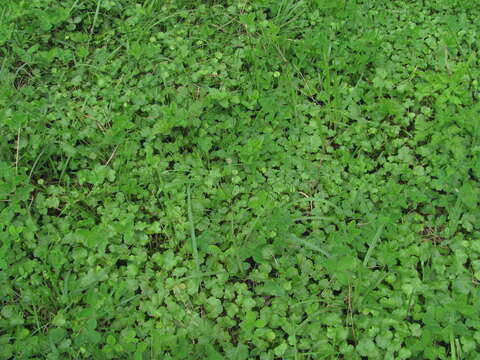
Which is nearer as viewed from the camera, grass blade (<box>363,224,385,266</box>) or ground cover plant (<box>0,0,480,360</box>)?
ground cover plant (<box>0,0,480,360</box>)

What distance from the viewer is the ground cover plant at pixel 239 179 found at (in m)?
2.45

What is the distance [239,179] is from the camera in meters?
2.96

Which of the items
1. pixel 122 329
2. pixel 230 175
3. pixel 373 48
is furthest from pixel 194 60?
pixel 122 329

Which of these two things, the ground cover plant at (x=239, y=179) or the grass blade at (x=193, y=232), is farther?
the grass blade at (x=193, y=232)

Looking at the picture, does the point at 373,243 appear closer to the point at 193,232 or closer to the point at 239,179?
the point at 239,179

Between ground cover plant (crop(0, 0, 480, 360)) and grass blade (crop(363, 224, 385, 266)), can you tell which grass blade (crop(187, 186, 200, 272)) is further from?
grass blade (crop(363, 224, 385, 266))

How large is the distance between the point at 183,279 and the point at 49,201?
1.02 m

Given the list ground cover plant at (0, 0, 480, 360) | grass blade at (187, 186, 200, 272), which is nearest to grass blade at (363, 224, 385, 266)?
ground cover plant at (0, 0, 480, 360)

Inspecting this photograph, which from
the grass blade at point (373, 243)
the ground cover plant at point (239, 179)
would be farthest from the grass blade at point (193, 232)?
the grass blade at point (373, 243)

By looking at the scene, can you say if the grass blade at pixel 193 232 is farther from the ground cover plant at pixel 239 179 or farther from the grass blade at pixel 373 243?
the grass blade at pixel 373 243

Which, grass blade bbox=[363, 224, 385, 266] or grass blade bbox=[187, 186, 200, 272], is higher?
grass blade bbox=[363, 224, 385, 266]

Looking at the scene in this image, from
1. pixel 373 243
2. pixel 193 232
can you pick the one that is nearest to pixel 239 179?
pixel 193 232

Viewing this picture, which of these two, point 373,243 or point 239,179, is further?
point 239,179

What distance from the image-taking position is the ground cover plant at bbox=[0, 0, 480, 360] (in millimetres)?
2449
